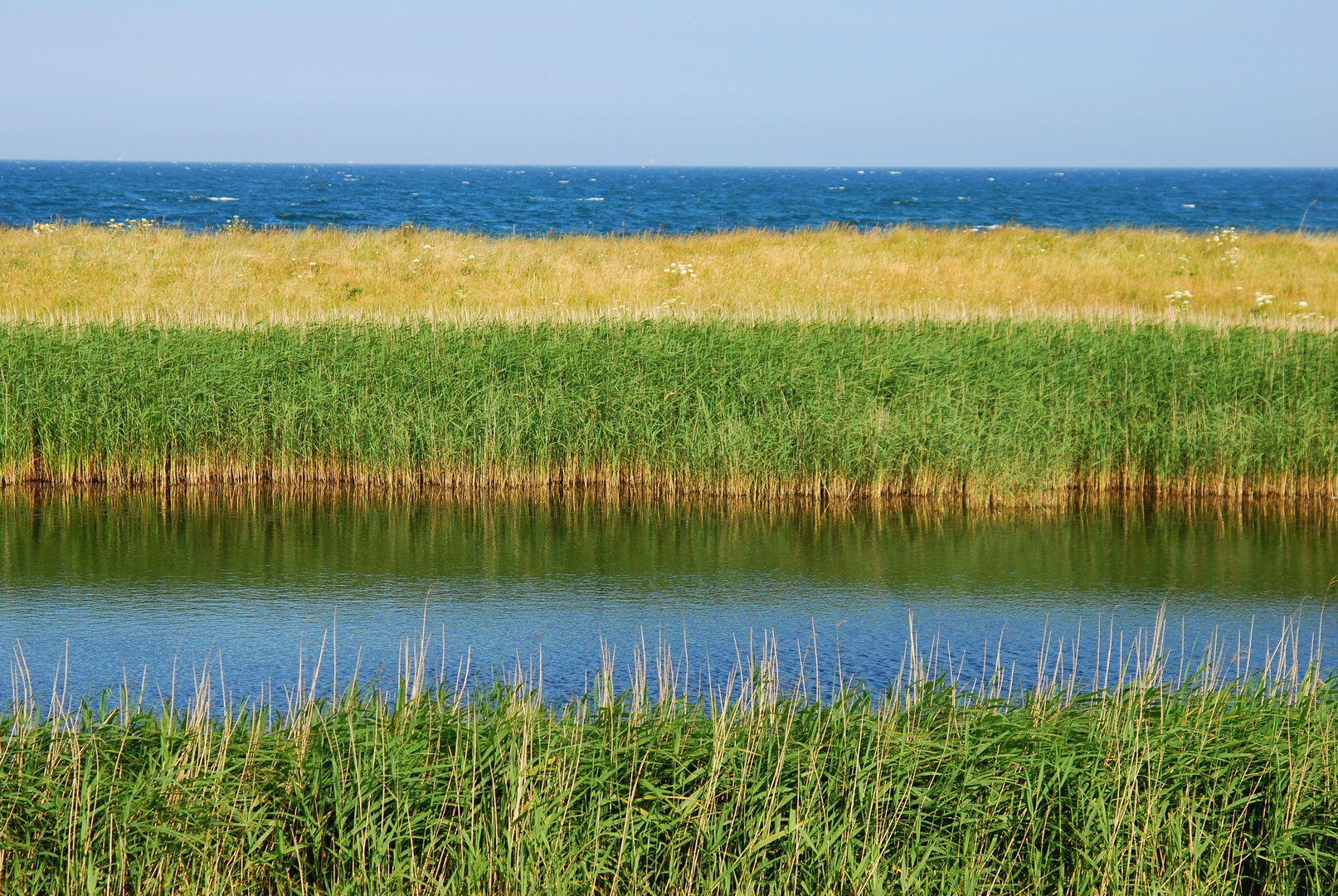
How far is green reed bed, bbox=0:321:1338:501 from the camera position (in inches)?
583

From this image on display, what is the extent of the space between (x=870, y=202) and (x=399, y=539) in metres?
60.1

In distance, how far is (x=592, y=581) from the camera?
37.8ft

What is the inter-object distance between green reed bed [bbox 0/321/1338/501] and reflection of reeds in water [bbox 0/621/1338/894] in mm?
9037

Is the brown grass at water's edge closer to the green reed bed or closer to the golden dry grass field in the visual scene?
the green reed bed

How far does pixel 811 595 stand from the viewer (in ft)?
36.1

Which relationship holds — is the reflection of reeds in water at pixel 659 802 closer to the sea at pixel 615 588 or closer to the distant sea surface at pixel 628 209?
the sea at pixel 615 588

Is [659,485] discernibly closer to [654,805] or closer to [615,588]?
[615,588]

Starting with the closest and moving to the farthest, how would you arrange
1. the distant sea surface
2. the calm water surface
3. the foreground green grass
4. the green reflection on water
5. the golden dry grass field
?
the foreground green grass → the calm water surface → the green reflection on water → the golden dry grass field → the distant sea surface

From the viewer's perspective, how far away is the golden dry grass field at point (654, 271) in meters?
25.0

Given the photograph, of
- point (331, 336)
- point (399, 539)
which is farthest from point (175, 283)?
point (399, 539)

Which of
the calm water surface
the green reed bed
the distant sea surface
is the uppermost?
the distant sea surface

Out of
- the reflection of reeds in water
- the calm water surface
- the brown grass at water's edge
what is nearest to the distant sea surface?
the brown grass at water's edge

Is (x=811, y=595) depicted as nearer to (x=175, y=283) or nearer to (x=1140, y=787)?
(x=1140, y=787)

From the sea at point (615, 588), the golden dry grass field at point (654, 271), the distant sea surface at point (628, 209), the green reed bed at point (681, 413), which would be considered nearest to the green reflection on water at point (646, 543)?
the sea at point (615, 588)
